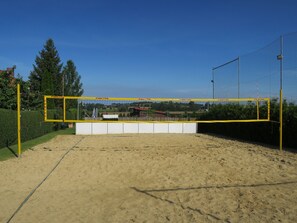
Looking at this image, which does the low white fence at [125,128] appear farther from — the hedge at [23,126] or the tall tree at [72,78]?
the tall tree at [72,78]

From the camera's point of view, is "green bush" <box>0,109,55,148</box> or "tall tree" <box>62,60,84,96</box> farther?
"tall tree" <box>62,60,84,96</box>

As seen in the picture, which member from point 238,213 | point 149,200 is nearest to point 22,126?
point 149,200

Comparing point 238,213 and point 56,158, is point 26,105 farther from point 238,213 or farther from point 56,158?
point 238,213

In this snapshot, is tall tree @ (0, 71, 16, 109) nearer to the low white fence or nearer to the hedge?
the hedge

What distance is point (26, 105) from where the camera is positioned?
1936 centimetres

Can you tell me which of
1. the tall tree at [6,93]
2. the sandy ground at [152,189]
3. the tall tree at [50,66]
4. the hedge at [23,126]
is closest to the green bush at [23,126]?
the hedge at [23,126]

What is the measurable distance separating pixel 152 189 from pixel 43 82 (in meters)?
21.3

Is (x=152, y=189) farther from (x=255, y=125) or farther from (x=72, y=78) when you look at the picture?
(x=72, y=78)

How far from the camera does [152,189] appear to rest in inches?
184

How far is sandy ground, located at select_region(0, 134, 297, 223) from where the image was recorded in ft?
11.6

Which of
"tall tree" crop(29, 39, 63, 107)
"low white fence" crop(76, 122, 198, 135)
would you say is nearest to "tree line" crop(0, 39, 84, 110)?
"tall tree" crop(29, 39, 63, 107)

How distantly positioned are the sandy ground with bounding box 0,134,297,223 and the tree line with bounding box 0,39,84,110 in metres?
9.02

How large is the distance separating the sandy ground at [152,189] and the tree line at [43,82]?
902 cm

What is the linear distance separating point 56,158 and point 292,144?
755 centimetres
